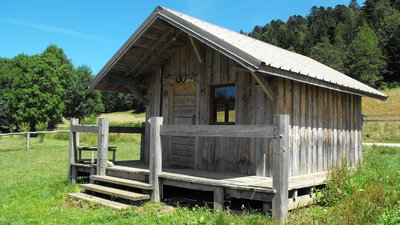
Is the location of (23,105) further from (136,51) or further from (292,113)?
(292,113)

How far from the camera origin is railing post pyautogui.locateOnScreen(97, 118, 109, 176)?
32.2ft

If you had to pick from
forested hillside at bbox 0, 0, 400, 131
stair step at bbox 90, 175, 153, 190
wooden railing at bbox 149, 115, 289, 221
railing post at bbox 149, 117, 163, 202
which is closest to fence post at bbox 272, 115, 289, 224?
wooden railing at bbox 149, 115, 289, 221

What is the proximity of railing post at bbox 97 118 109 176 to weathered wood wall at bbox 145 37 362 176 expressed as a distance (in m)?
1.82

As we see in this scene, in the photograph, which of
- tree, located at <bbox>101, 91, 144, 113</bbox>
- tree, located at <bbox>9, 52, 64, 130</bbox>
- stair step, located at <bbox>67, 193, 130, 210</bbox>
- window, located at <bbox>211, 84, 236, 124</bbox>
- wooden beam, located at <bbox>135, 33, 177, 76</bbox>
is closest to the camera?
stair step, located at <bbox>67, 193, 130, 210</bbox>

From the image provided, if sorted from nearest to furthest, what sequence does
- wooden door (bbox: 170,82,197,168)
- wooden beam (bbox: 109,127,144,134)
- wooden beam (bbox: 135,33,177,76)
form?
wooden door (bbox: 170,82,197,168)
wooden beam (bbox: 135,33,177,76)
wooden beam (bbox: 109,127,144,134)

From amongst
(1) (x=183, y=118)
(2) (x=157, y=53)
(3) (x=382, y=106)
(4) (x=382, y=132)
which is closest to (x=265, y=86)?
(1) (x=183, y=118)

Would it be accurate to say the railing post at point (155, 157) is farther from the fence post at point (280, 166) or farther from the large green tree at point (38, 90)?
the large green tree at point (38, 90)

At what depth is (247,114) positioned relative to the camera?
29.6 feet

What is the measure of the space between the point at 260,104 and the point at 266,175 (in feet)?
5.33

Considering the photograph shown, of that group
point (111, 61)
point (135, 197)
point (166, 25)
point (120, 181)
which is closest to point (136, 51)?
point (111, 61)

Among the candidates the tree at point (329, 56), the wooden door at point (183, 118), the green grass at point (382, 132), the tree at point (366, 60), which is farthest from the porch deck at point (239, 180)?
the tree at point (329, 56)

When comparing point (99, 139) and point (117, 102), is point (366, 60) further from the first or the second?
point (99, 139)

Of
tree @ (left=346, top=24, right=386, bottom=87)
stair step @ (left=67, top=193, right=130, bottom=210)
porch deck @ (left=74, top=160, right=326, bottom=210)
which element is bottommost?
stair step @ (left=67, top=193, right=130, bottom=210)

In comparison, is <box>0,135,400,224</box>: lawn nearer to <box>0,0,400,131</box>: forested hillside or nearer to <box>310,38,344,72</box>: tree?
<box>0,0,400,131</box>: forested hillside
